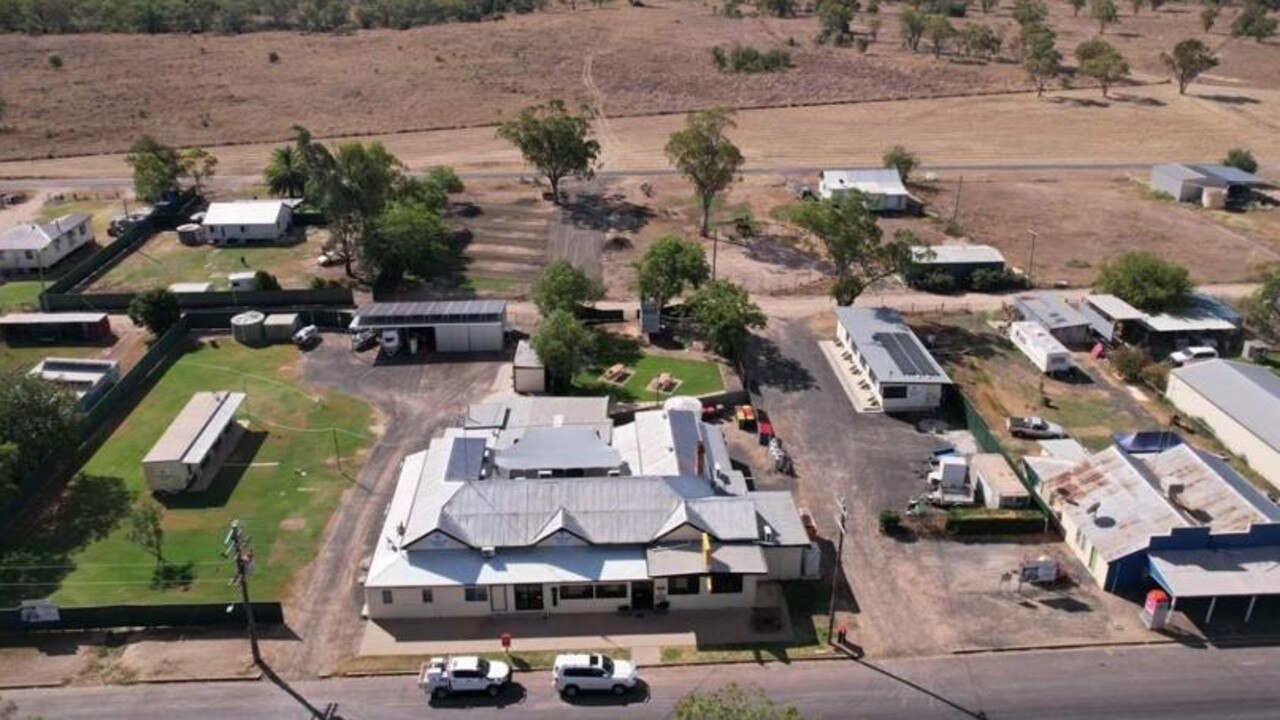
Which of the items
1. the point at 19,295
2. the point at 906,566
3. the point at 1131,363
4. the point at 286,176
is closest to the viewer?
the point at 906,566

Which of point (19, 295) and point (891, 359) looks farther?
point (19, 295)

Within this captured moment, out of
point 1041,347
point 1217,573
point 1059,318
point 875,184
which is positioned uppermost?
point 875,184

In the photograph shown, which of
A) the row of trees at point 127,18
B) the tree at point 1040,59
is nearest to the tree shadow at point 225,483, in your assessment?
the tree at point 1040,59

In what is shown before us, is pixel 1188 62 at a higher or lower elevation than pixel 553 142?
higher

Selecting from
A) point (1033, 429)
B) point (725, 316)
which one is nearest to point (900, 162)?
point (725, 316)

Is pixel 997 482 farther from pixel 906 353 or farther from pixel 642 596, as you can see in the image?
pixel 642 596
